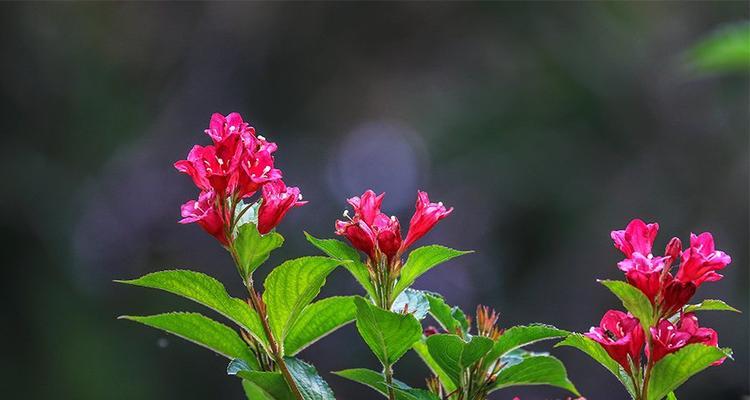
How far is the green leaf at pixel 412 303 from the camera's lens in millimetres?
707

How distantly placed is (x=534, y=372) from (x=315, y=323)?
169mm

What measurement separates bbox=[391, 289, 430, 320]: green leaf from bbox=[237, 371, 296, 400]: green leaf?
0.35 feet

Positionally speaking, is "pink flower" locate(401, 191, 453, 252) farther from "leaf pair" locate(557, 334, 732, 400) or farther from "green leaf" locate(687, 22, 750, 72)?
"green leaf" locate(687, 22, 750, 72)

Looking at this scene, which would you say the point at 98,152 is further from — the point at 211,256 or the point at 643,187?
the point at 643,187

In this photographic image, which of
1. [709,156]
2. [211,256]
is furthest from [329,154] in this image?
[709,156]

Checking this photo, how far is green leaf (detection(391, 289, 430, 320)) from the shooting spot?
71 cm

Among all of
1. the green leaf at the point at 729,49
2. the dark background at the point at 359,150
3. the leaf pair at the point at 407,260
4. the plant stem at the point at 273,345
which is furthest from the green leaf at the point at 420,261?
the dark background at the point at 359,150

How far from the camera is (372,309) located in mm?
617

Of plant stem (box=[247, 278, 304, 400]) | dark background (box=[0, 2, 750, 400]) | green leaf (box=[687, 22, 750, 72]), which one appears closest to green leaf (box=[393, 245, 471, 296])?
plant stem (box=[247, 278, 304, 400])

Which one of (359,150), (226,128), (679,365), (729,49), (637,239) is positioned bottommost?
(679,365)

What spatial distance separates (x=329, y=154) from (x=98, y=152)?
1252 millimetres

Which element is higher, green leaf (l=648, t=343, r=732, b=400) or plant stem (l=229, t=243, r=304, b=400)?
plant stem (l=229, t=243, r=304, b=400)

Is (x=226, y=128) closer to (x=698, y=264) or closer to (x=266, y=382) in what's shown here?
(x=266, y=382)

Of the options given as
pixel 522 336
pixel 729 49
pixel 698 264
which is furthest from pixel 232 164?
pixel 729 49
